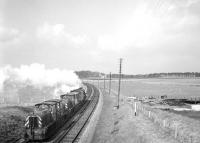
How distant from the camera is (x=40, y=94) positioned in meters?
76.1

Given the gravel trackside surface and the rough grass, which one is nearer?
the gravel trackside surface

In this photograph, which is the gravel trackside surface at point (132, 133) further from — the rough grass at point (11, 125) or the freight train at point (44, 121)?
the rough grass at point (11, 125)

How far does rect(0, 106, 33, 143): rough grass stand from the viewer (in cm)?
2525

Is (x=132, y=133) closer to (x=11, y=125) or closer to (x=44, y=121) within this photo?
(x=44, y=121)

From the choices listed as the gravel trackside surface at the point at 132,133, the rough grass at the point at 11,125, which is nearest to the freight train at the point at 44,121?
the rough grass at the point at 11,125

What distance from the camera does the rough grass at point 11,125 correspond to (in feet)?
82.8

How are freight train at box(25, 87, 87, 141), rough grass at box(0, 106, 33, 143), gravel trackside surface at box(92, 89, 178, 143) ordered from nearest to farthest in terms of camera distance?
freight train at box(25, 87, 87, 141) → gravel trackside surface at box(92, 89, 178, 143) → rough grass at box(0, 106, 33, 143)

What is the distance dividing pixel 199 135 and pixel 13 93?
200 feet

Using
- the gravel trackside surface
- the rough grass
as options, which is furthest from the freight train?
the gravel trackside surface

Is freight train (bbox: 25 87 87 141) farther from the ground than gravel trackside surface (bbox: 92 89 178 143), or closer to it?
farther from the ground

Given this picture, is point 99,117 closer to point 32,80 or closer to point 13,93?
point 13,93

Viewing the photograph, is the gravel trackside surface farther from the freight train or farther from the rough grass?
the rough grass

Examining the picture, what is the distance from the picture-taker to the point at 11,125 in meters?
28.8

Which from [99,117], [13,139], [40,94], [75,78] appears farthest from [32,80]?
[13,139]
